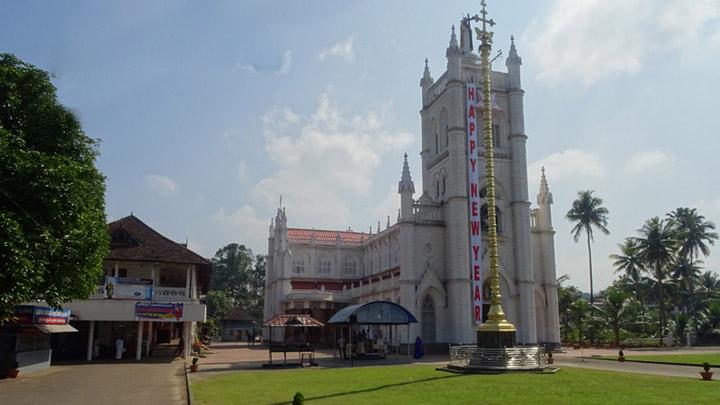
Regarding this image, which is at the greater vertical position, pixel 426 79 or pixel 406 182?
pixel 426 79

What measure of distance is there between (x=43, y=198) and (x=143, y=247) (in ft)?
57.1

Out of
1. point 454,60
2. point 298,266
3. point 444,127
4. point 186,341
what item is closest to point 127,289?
point 186,341

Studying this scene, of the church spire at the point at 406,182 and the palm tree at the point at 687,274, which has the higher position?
the church spire at the point at 406,182

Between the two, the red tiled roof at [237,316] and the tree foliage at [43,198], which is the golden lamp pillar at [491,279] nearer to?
the tree foliage at [43,198]

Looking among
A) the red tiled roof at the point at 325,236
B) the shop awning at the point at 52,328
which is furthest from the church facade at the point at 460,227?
the shop awning at the point at 52,328

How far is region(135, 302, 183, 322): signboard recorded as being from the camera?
32781mm

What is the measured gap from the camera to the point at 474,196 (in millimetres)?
43062

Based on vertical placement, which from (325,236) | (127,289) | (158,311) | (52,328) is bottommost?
(52,328)

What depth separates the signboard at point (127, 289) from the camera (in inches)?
1288

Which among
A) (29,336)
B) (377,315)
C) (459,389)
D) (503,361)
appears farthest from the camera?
(377,315)

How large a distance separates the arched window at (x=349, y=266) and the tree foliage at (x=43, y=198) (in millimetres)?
41814

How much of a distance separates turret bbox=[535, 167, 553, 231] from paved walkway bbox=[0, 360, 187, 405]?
100ft

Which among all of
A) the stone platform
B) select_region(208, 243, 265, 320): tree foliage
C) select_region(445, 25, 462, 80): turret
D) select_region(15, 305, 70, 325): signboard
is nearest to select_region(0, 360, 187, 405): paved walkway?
select_region(15, 305, 70, 325): signboard

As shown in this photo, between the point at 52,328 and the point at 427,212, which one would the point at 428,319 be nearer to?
the point at 427,212
